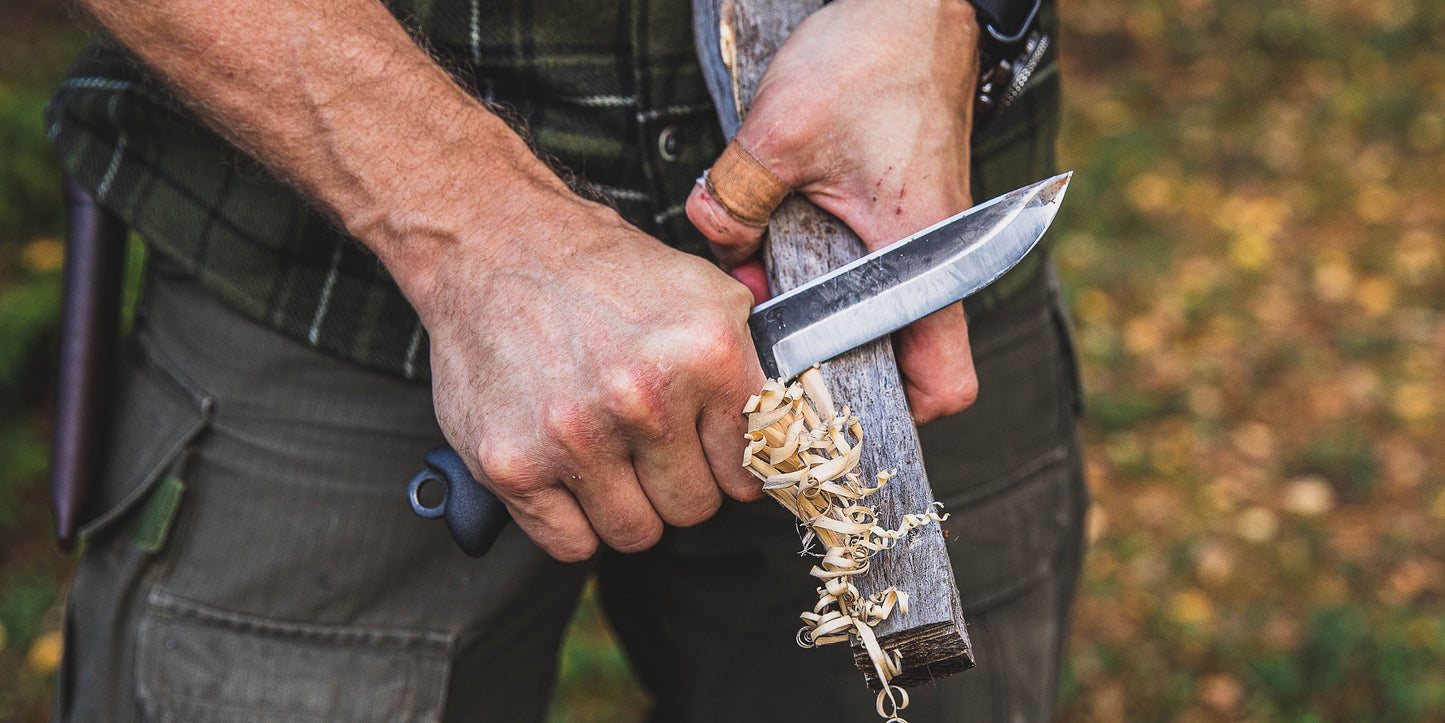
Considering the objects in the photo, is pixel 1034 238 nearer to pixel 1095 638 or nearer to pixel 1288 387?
pixel 1095 638

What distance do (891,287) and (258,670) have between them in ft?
3.32

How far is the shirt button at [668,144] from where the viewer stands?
1.40m

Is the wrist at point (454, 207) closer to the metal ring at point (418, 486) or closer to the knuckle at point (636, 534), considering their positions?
the metal ring at point (418, 486)

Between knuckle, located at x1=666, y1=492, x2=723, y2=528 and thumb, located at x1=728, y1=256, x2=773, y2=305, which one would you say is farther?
thumb, located at x1=728, y1=256, x2=773, y2=305

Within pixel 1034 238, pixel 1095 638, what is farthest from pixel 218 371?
pixel 1095 638

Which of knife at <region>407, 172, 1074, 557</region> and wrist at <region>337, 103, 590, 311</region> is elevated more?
wrist at <region>337, 103, 590, 311</region>

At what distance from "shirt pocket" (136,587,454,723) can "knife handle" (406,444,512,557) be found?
396 millimetres

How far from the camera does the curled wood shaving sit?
1.08 m

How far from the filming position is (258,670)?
1.45m

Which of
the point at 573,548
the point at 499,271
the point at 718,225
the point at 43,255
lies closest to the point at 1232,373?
the point at 718,225

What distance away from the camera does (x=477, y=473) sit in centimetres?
114

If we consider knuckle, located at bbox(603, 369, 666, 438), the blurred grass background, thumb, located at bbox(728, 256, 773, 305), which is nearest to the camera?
knuckle, located at bbox(603, 369, 666, 438)

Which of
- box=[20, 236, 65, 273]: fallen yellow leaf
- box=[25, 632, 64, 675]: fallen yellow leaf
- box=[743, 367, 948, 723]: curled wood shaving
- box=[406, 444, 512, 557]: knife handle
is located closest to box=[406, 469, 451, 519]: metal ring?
box=[406, 444, 512, 557]: knife handle

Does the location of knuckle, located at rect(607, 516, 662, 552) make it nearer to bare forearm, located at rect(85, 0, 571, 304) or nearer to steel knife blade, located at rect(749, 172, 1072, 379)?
steel knife blade, located at rect(749, 172, 1072, 379)
